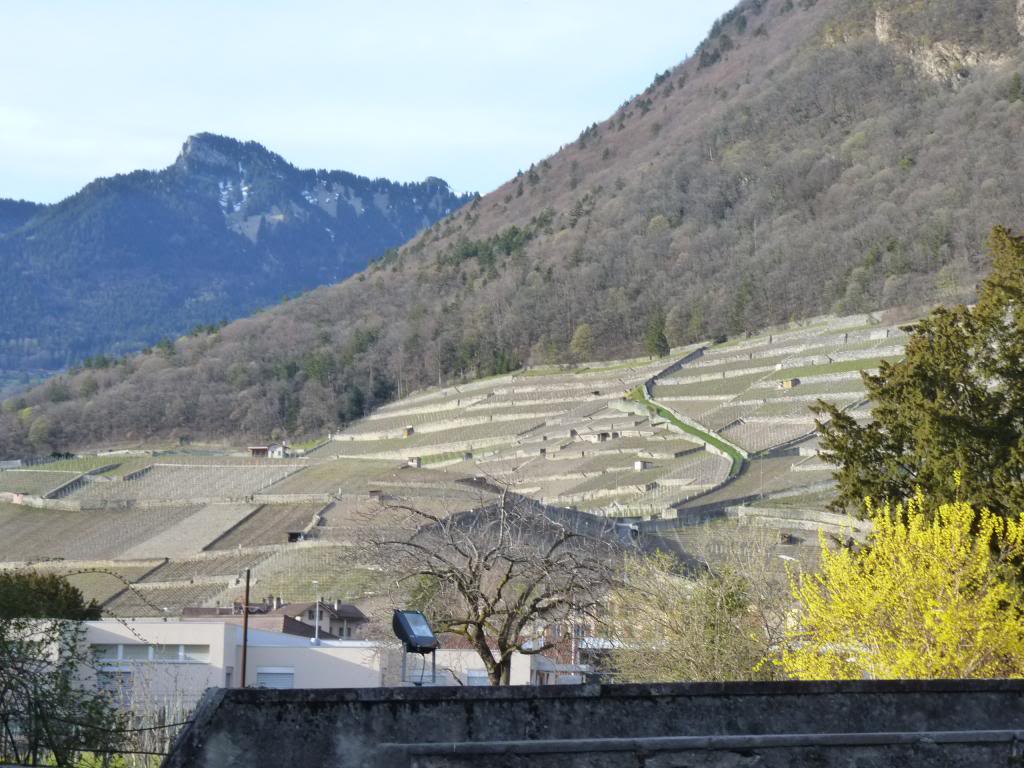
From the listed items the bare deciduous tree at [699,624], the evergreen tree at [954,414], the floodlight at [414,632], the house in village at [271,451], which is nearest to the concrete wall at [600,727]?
the floodlight at [414,632]

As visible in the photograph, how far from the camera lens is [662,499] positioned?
229 ft

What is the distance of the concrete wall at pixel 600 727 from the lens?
9992 millimetres

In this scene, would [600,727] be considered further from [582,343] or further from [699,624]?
[582,343]

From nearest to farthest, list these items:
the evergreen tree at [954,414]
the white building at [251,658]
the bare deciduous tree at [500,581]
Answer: the bare deciduous tree at [500,581] < the evergreen tree at [954,414] < the white building at [251,658]

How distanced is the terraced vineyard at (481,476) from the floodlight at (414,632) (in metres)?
30.0

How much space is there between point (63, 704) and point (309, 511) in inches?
2571

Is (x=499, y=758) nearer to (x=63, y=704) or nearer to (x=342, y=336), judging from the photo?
(x=63, y=704)

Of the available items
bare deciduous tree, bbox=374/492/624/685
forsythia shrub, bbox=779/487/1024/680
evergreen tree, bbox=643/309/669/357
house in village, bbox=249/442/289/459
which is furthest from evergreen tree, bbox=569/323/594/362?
forsythia shrub, bbox=779/487/1024/680

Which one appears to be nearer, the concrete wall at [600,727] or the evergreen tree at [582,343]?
the concrete wall at [600,727]

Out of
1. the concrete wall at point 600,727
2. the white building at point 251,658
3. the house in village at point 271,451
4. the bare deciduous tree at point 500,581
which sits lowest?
the house in village at point 271,451

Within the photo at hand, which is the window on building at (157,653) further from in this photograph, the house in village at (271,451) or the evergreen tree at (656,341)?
the evergreen tree at (656,341)

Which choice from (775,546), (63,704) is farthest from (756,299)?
(63,704)

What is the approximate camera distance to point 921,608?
22469 millimetres

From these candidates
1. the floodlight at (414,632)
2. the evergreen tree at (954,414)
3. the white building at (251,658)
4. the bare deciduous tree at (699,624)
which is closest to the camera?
the floodlight at (414,632)
